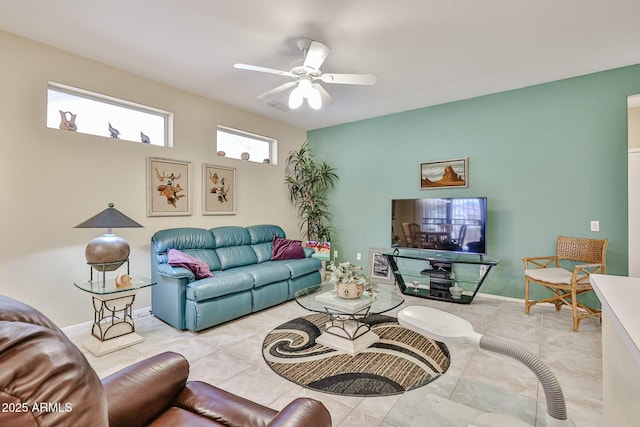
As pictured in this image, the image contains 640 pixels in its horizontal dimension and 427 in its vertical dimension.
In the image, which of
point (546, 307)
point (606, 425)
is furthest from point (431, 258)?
point (606, 425)

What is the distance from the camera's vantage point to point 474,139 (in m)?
4.33

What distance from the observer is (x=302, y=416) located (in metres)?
0.99

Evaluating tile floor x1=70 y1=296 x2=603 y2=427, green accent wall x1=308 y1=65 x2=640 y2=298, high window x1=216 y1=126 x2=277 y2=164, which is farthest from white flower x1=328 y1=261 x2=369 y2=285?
high window x1=216 y1=126 x2=277 y2=164

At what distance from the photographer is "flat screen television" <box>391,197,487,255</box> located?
3.97m

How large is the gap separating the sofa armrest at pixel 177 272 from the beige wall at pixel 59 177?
25.3 inches

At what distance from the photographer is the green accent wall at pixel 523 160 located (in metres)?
3.49

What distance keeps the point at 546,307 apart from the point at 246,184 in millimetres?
4455

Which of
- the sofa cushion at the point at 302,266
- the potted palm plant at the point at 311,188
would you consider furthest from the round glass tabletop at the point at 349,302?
the potted palm plant at the point at 311,188

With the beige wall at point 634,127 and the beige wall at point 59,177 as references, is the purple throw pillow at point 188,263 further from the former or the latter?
the beige wall at point 634,127

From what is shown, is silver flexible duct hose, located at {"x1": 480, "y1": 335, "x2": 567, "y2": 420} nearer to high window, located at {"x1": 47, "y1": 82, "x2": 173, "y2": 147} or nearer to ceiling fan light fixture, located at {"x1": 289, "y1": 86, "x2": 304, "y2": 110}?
ceiling fan light fixture, located at {"x1": 289, "y1": 86, "x2": 304, "y2": 110}

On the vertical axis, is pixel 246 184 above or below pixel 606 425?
above

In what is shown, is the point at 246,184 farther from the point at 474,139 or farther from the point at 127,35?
the point at 474,139

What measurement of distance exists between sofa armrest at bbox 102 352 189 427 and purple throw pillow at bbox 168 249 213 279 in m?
2.06

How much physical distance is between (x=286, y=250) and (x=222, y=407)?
3381 mm
